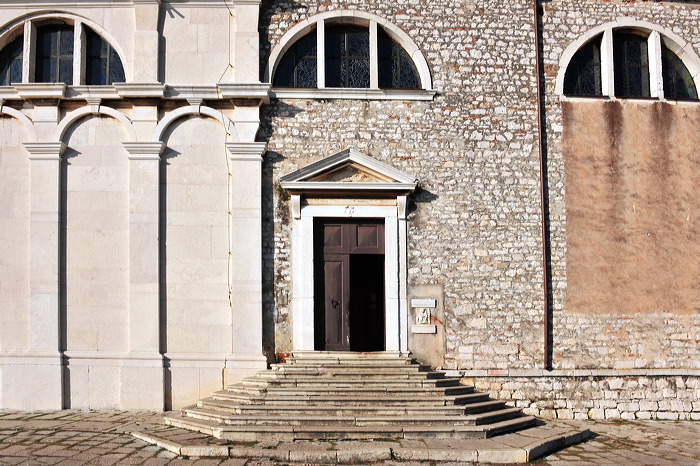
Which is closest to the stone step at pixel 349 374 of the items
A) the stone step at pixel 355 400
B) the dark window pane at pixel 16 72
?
the stone step at pixel 355 400

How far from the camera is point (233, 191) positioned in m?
11.4

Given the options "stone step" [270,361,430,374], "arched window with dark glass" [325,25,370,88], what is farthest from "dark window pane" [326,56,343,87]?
"stone step" [270,361,430,374]

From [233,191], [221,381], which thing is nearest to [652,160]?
[233,191]

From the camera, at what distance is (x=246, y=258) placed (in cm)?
1127

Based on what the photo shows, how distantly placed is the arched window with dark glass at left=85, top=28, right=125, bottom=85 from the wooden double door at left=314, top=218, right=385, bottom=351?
4374mm

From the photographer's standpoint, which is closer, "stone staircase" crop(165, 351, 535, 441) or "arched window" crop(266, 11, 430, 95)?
"stone staircase" crop(165, 351, 535, 441)

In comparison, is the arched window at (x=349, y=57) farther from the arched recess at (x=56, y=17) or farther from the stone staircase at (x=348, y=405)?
the stone staircase at (x=348, y=405)

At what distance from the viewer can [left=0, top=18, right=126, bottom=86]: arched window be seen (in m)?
11.8

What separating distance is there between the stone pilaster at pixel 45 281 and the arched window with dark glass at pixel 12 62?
1413 millimetres

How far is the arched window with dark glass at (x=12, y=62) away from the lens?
11898mm

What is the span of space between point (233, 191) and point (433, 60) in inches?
163

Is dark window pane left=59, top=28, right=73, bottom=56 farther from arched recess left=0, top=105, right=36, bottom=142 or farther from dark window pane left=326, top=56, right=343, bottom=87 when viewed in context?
dark window pane left=326, top=56, right=343, bottom=87

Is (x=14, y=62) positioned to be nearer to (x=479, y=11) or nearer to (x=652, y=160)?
(x=479, y=11)

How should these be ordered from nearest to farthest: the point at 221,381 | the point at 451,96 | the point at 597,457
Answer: the point at 597,457
the point at 221,381
the point at 451,96
